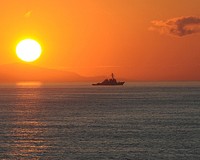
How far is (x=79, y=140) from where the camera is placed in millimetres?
77125

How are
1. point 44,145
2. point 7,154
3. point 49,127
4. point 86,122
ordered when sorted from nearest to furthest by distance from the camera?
point 7,154 < point 44,145 < point 49,127 < point 86,122

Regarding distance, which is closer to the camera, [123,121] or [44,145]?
[44,145]

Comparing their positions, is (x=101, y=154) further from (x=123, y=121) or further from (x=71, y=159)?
(x=123, y=121)

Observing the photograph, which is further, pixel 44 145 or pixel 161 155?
pixel 44 145

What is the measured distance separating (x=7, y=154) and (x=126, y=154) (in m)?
15.8

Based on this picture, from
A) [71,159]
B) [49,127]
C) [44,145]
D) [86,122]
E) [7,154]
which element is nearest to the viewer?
[71,159]

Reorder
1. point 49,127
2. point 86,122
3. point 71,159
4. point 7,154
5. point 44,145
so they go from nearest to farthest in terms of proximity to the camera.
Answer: point 71,159 < point 7,154 < point 44,145 < point 49,127 < point 86,122

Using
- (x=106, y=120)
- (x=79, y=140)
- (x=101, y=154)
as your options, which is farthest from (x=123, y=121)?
(x=101, y=154)

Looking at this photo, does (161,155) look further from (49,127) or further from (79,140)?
(49,127)

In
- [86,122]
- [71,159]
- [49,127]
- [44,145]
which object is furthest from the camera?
[86,122]

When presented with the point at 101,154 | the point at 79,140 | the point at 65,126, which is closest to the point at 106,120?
the point at 65,126

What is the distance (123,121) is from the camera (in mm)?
109438

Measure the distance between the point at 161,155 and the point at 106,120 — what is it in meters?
48.9

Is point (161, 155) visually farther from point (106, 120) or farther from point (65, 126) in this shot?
point (106, 120)
